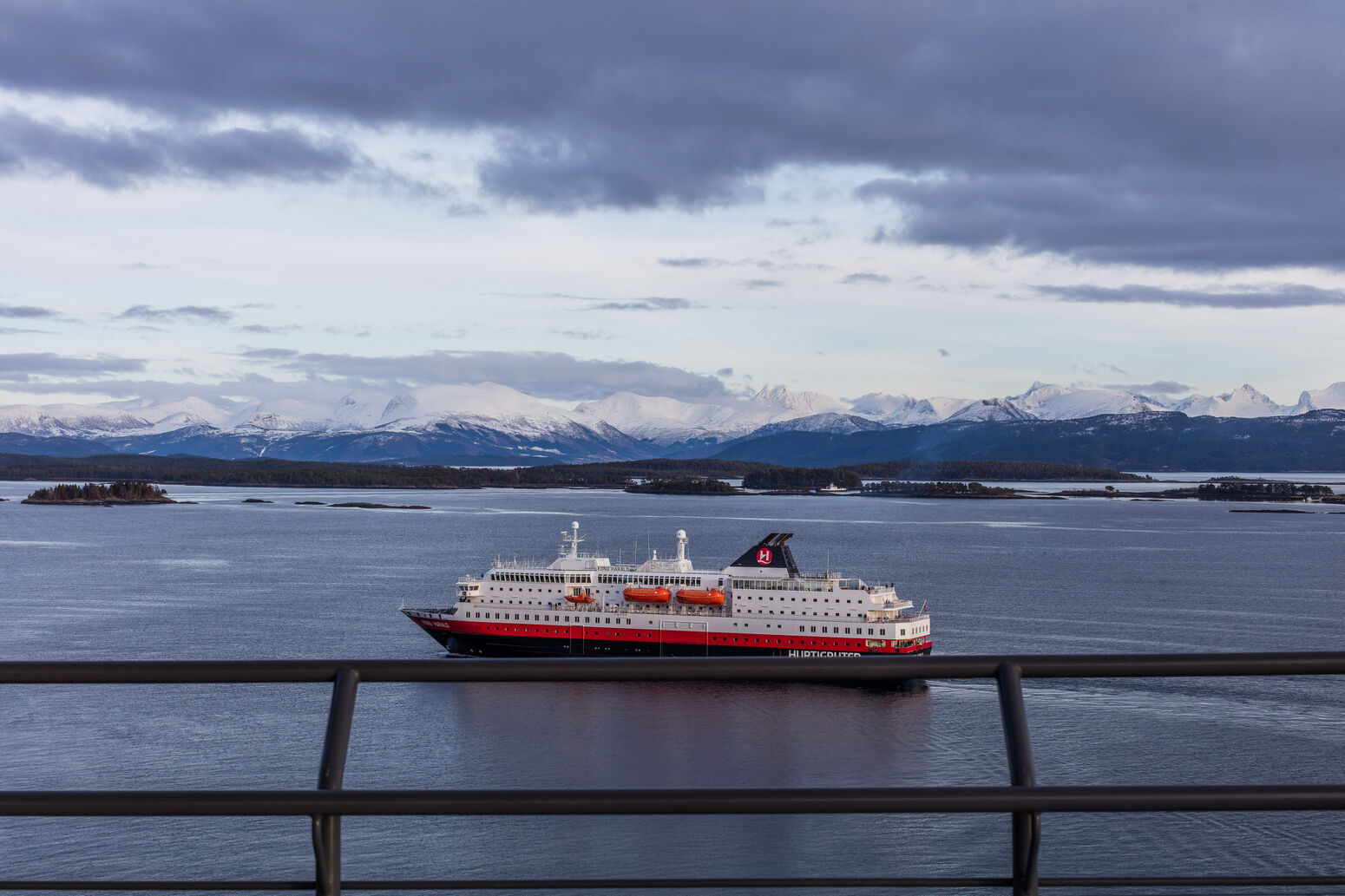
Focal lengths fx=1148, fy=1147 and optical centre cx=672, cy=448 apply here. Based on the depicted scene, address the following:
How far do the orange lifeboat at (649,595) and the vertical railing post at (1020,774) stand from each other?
1115 inches

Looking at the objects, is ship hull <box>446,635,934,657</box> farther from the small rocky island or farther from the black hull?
the small rocky island

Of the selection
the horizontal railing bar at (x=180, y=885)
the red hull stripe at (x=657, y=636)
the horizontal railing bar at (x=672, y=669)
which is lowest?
Result: the red hull stripe at (x=657, y=636)

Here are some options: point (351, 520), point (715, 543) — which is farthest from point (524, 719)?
point (351, 520)

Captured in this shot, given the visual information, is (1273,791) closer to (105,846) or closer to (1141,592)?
(105,846)

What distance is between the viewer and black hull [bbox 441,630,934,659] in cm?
2883

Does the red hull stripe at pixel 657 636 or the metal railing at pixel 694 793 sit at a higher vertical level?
the metal railing at pixel 694 793

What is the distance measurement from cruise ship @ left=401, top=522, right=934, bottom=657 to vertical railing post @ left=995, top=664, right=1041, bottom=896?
1034 inches

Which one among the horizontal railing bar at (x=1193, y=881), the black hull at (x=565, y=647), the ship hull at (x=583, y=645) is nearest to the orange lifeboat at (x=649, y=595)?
the ship hull at (x=583, y=645)

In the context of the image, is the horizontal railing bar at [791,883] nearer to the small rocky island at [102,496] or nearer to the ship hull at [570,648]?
the ship hull at [570,648]

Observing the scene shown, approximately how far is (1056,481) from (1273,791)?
196632mm

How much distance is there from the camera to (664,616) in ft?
96.2

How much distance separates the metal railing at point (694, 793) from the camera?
54.0 inches

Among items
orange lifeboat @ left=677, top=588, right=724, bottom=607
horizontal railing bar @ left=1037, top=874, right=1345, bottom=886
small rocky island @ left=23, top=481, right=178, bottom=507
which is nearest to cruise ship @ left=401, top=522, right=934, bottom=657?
orange lifeboat @ left=677, top=588, right=724, bottom=607

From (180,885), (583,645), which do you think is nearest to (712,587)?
(583,645)
